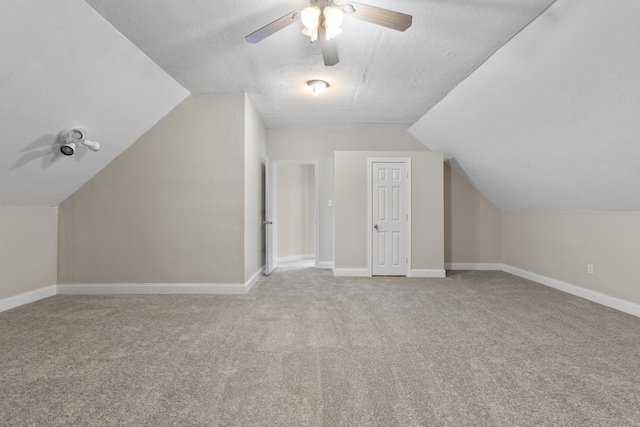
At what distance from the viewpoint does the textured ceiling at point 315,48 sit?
246 cm

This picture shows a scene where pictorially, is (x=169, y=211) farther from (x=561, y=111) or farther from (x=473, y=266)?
(x=473, y=266)

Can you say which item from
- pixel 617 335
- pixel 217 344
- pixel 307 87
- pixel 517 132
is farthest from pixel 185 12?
pixel 617 335

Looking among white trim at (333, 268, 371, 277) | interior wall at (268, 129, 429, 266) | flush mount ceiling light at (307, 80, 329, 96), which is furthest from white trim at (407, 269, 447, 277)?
flush mount ceiling light at (307, 80, 329, 96)

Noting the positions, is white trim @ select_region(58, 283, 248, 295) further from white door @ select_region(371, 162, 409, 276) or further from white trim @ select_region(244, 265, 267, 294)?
white door @ select_region(371, 162, 409, 276)

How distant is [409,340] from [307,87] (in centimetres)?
309

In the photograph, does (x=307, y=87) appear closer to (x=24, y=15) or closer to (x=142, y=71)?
(x=142, y=71)

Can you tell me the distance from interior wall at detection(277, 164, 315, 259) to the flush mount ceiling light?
11.0 feet

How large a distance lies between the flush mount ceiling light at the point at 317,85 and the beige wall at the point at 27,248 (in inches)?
145

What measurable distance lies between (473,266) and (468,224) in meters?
0.79

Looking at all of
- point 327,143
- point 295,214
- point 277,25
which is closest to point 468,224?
point 327,143

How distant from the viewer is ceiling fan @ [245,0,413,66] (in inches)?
81.4

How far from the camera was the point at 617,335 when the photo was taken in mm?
2885

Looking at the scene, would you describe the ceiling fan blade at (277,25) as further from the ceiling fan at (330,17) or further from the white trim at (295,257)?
the white trim at (295,257)

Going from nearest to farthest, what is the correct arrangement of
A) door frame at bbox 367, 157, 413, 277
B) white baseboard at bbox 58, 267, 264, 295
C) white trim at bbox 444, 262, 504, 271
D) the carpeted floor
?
the carpeted floor
white baseboard at bbox 58, 267, 264, 295
door frame at bbox 367, 157, 413, 277
white trim at bbox 444, 262, 504, 271
